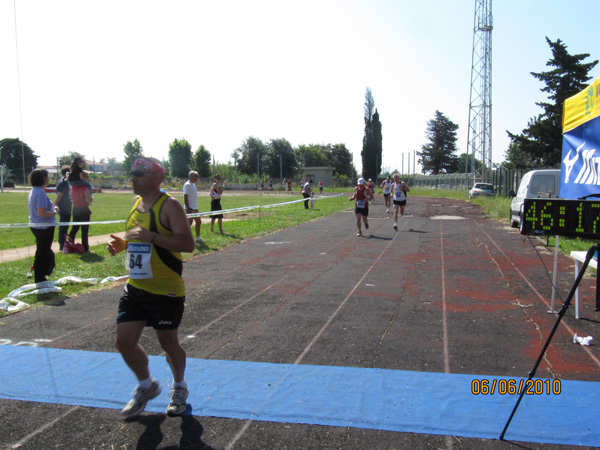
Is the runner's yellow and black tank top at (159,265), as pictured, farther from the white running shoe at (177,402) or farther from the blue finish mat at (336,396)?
the blue finish mat at (336,396)

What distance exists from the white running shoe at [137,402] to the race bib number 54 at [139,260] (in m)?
0.88

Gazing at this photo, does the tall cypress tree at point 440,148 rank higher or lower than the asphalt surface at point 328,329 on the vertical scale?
higher

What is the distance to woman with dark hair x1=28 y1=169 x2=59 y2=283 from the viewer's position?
7.88 meters

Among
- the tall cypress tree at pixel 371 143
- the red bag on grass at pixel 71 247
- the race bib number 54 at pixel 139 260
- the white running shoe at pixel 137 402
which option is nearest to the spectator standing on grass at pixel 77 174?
the red bag on grass at pixel 71 247

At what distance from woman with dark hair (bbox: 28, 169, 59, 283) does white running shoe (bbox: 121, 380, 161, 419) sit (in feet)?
17.0

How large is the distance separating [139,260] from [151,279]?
168 mm

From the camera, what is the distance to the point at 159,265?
143 inches

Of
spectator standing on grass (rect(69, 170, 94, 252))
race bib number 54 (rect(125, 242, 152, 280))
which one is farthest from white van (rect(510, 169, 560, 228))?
race bib number 54 (rect(125, 242, 152, 280))

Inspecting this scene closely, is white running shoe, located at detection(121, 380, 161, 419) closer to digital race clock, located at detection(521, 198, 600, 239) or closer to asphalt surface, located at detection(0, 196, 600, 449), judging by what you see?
asphalt surface, located at detection(0, 196, 600, 449)

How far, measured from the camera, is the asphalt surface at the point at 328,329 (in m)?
3.42

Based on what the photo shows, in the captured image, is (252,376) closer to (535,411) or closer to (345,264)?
(535,411)

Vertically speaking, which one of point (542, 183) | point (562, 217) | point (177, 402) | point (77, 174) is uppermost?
point (77, 174)

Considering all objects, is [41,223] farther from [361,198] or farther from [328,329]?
[361,198]
